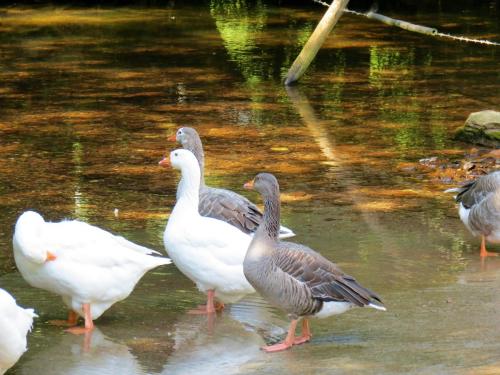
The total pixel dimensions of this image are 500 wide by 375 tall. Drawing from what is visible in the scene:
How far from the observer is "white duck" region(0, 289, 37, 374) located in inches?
224

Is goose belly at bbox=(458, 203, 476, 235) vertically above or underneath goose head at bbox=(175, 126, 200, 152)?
underneath

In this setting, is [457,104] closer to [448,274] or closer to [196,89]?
[196,89]

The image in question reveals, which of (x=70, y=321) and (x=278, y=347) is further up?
(x=278, y=347)

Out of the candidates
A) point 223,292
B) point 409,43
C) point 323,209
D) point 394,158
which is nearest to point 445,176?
point 394,158

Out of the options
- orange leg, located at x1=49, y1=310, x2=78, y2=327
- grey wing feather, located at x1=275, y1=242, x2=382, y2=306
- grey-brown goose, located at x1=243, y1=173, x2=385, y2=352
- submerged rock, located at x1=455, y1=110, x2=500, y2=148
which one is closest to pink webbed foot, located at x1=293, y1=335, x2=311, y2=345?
grey-brown goose, located at x1=243, y1=173, x2=385, y2=352

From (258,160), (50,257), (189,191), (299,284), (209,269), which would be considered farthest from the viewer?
(258,160)

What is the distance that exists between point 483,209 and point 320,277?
2512 mm

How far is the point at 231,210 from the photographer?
312 inches

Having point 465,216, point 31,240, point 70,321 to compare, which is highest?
point 31,240

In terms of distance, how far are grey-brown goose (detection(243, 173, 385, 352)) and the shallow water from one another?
0.22 meters

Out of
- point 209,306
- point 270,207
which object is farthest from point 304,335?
point 209,306

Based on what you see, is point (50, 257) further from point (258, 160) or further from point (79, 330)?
point (258, 160)

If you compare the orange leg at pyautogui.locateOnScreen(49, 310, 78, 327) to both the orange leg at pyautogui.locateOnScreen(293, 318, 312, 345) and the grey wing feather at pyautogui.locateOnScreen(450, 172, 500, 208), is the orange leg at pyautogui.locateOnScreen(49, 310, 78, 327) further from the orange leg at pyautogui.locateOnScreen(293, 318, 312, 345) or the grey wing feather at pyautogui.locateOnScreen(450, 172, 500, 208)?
the grey wing feather at pyautogui.locateOnScreen(450, 172, 500, 208)

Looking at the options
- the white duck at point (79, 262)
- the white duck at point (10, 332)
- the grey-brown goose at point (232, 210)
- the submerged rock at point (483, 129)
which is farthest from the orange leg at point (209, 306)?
the submerged rock at point (483, 129)
